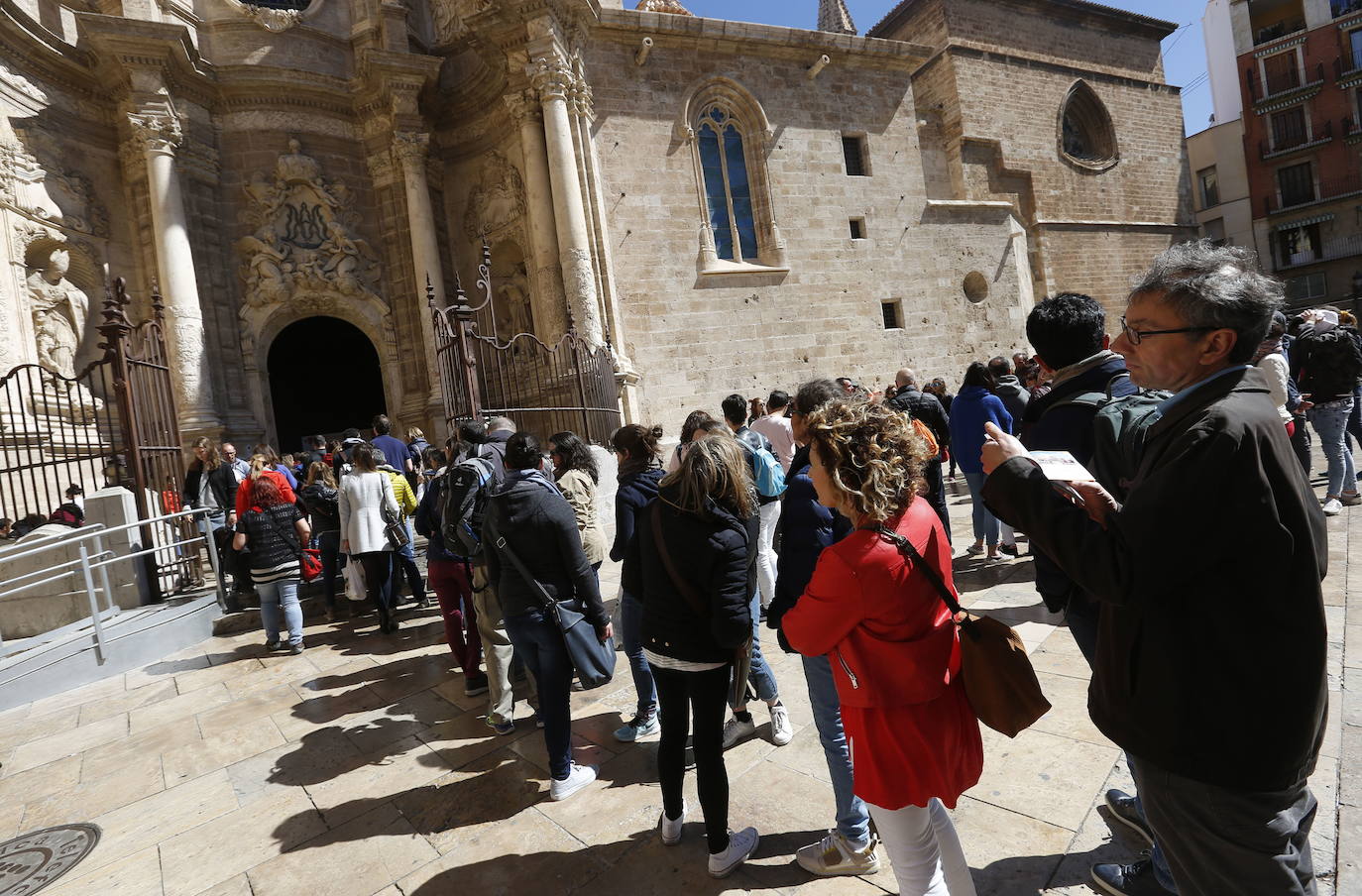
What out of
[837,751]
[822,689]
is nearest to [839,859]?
[837,751]

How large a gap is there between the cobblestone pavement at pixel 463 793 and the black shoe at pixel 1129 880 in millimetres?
106

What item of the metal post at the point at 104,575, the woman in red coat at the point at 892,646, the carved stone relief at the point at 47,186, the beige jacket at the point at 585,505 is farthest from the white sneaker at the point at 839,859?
the carved stone relief at the point at 47,186

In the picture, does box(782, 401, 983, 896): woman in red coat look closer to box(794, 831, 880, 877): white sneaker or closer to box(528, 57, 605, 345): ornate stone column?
box(794, 831, 880, 877): white sneaker

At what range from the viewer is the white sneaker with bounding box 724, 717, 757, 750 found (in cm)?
346

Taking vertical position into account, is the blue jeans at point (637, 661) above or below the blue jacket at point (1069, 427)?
below

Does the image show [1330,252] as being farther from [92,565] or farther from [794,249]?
[92,565]

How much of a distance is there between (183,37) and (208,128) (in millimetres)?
1586

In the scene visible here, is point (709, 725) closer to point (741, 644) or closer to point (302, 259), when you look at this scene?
point (741, 644)

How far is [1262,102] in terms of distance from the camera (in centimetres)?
2914

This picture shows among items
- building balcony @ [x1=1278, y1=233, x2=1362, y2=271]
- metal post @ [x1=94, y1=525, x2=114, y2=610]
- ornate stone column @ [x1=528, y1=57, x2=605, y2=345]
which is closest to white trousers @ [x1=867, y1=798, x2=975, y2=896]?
metal post @ [x1=94, y1=525, x2=114, y2=610]

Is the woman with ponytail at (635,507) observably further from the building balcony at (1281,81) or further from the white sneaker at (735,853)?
A: the building balcony at (1281,81)

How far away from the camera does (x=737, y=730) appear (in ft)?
11.5

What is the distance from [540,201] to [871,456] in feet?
40.8

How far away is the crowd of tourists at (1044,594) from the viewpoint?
4.25 feet
